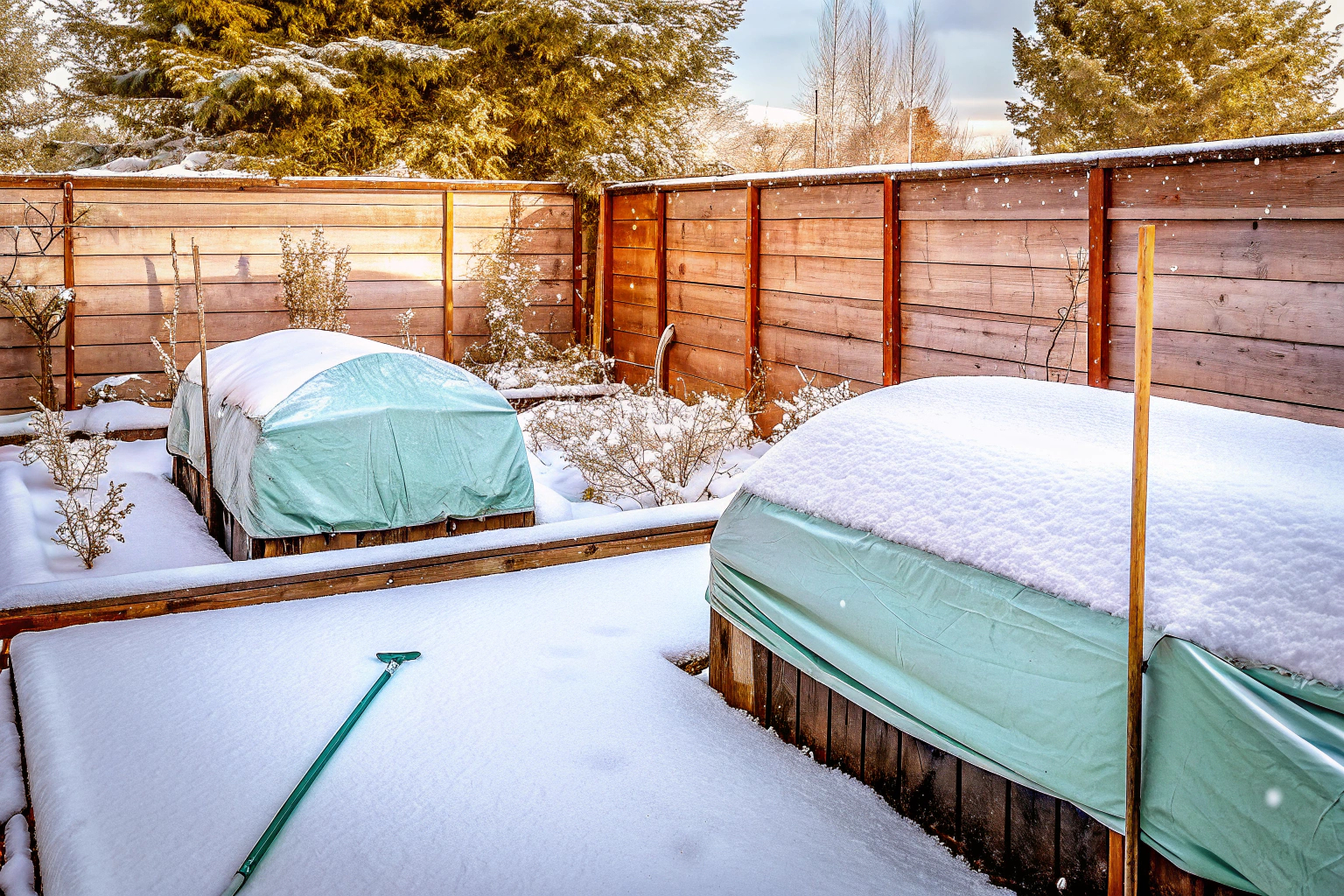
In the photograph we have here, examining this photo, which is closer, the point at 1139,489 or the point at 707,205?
the point at 1139,489

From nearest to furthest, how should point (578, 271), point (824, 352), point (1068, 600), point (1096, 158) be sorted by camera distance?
point (1068, 600) < point (1096, 158) < point (824, 352) < point (578, 271)

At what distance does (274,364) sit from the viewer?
229 inches

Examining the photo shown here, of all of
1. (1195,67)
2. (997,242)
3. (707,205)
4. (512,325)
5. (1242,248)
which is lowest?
(512,325)

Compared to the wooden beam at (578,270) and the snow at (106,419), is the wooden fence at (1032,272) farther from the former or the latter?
the snow at (106,419)

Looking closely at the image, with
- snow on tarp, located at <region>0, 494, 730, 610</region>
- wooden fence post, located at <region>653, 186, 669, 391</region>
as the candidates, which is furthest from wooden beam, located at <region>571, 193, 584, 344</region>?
snow on tarp, located at <region>0, 494, 730, 610</region>

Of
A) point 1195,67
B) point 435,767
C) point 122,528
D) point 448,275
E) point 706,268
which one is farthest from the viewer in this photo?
point 1195,67

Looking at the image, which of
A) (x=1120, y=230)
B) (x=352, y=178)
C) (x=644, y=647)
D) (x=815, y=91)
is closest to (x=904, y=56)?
(x=815, y=91)

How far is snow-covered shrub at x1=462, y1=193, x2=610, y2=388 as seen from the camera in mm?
10906

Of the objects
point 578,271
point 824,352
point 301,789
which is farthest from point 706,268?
point 301,789

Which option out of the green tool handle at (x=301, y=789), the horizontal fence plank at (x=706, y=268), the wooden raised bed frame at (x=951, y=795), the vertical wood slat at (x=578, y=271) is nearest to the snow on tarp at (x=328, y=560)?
the green tool handle at (x=301, y=789)

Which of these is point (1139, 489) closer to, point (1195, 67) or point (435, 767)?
point (435, 767)

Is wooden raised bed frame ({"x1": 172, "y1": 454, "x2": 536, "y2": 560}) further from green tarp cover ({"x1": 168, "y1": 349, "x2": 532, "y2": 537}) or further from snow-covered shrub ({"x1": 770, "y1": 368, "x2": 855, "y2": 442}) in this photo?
snow-covered shrub ({"x1": 770, "y1": 368, "x2": 855, "y2": 442})

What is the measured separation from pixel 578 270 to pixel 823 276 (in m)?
4.72

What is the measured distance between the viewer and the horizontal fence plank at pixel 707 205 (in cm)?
859
